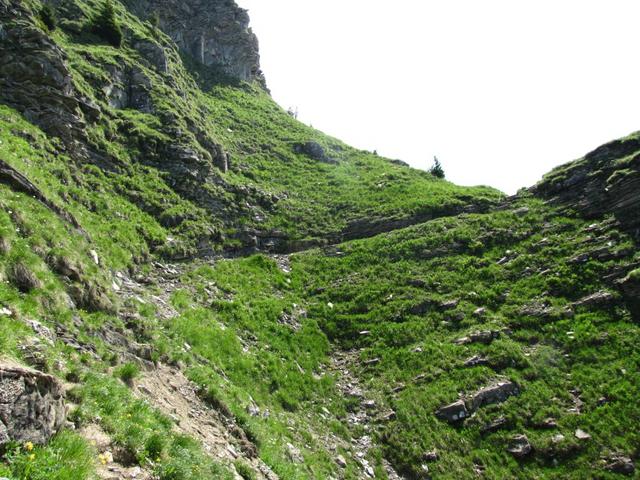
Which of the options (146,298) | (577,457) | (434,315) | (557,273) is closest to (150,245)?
(146,298)

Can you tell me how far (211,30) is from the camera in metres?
71.9

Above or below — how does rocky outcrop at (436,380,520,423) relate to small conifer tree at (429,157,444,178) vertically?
below

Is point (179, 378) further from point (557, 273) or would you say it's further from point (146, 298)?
point (557, 273)

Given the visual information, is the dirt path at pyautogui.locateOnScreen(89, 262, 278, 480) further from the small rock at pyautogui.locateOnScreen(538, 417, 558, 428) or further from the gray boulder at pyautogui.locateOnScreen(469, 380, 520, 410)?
the small rock at pyautogui.locateOnScreen(538, 417, 558, 428)

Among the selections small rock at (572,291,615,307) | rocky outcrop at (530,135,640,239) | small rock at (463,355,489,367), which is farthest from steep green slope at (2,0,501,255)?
small rock at (463,355,489,367)

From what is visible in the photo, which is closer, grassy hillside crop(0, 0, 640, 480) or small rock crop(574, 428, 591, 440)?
grassy hillside crop(0, 0, 640, 480)

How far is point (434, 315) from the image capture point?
25.2 meters

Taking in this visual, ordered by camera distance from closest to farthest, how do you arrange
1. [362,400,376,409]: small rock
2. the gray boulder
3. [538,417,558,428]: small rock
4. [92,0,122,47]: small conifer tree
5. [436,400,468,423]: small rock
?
[538,417,558,428]: small rock, [436,400,468,423]: small rock, the gray boulder, [362,400,376,409]: small rock, [92,0,122,47]: small conifer tree

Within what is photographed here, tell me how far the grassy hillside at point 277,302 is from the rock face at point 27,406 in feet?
0.90

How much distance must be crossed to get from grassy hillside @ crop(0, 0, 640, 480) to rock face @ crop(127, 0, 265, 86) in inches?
1067

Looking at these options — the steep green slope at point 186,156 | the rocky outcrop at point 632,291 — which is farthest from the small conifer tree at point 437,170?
the rocky outcrop at point 632,291

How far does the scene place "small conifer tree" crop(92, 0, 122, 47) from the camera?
40.2 meters

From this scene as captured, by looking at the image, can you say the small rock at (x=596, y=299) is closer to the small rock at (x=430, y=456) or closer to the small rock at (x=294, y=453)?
the small rock at (x=430, y=456)

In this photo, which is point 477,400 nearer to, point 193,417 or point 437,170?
point 193,417
